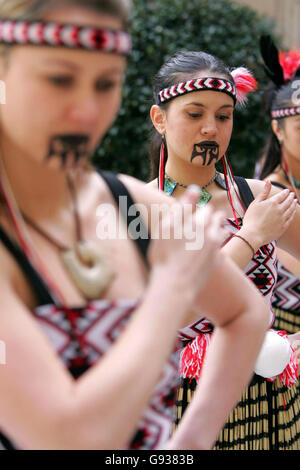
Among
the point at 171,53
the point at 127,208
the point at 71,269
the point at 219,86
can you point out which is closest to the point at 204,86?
the point at 219,86

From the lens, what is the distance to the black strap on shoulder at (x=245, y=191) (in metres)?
2.13

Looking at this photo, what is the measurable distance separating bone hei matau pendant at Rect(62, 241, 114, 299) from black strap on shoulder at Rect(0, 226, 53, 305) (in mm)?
52

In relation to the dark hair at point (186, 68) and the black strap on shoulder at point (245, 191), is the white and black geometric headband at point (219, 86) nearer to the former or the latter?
the dark hair at point (186, 68)

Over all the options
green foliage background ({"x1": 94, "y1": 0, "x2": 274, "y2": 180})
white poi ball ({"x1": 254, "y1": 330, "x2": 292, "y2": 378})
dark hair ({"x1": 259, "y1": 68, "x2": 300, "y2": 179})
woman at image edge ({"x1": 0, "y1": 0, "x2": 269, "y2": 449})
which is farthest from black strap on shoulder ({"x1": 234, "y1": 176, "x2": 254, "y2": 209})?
green foliage background ({"x1": 94, "y1": 0, "x2": 274, "y2": 180})

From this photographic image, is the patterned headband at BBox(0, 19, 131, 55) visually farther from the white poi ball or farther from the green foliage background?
the green foliage background

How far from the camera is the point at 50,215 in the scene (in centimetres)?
104

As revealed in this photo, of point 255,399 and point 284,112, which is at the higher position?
point 284,112

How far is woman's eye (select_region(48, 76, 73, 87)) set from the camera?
92 centimetres

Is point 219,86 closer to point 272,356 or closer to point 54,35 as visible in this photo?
point 272,356

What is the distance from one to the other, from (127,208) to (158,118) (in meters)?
1.19

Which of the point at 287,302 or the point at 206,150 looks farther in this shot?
the point at 287,302

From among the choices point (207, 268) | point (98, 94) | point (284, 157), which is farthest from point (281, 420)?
A: point (98, 94)

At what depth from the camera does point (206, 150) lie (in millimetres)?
2074
